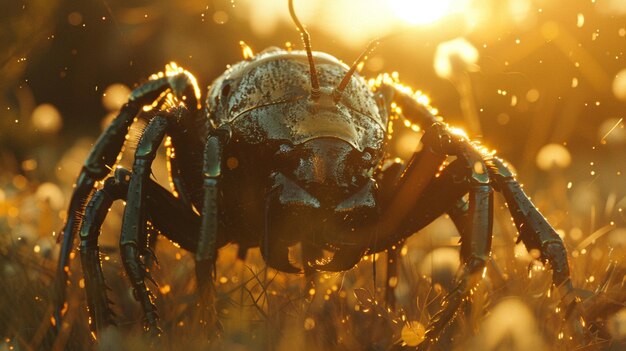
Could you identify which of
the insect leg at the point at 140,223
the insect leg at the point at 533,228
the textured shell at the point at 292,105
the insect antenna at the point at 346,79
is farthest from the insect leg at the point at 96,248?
the insect leg at the point at 533,228

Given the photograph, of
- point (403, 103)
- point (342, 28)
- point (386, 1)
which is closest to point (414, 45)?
point (342, 28)

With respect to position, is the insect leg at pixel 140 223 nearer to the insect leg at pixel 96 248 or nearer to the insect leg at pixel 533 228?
the insect leg at pixel 96 248

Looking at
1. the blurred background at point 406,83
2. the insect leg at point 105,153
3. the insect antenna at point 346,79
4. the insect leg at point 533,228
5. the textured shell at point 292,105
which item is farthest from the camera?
the blurred background at point 406,83

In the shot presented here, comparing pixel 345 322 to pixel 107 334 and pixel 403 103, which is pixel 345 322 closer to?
pixel 107 334

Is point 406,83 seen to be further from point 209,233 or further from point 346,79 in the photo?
point 209,233

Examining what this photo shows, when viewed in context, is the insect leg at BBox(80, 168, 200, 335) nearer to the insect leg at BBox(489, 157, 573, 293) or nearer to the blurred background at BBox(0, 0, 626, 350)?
the blurred background at BBox(0, 0, 626, 350)

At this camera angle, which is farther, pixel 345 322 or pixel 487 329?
pixel 345 322
